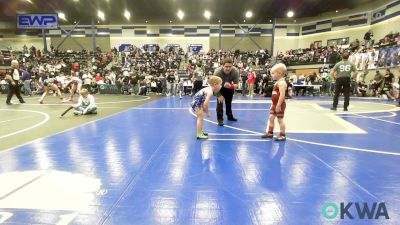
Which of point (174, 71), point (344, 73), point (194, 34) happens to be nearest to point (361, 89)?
point (344, 73)

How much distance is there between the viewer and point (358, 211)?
82.4 inches

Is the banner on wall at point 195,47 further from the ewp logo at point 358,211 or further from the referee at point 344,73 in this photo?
the ewp logo at point 358,211

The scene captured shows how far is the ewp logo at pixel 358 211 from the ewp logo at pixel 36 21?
853 inches

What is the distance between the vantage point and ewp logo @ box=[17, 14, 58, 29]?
19375 millimetres

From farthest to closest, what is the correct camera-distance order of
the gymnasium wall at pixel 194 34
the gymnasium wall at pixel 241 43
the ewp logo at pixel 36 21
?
the gymnasium wall at pixel 241 43
the gymnasium wall at pixel 194 34
the ewp logo at pixel 36 21

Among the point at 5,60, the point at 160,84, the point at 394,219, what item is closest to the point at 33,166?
the point at 394,219

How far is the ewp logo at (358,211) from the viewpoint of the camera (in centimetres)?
203

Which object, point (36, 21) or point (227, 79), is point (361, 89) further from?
point (36, 21)

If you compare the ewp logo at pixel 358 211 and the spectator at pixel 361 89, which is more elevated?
the spectator at pixel 361 89

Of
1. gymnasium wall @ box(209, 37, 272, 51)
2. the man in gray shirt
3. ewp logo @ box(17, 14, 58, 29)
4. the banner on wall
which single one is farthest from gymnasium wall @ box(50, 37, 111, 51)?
the man in gray shirt

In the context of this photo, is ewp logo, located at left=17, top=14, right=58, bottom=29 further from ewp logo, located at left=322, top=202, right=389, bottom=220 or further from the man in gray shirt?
ewp logo, located at left=322, top=202, right=389, bottom=220

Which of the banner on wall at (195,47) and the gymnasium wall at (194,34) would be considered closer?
the gymnasium wall at (194,34)

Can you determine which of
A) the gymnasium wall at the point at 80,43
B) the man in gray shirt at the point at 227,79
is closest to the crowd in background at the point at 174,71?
the gymnasium wall at the point at 80,43

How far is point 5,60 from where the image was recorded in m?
23.2
